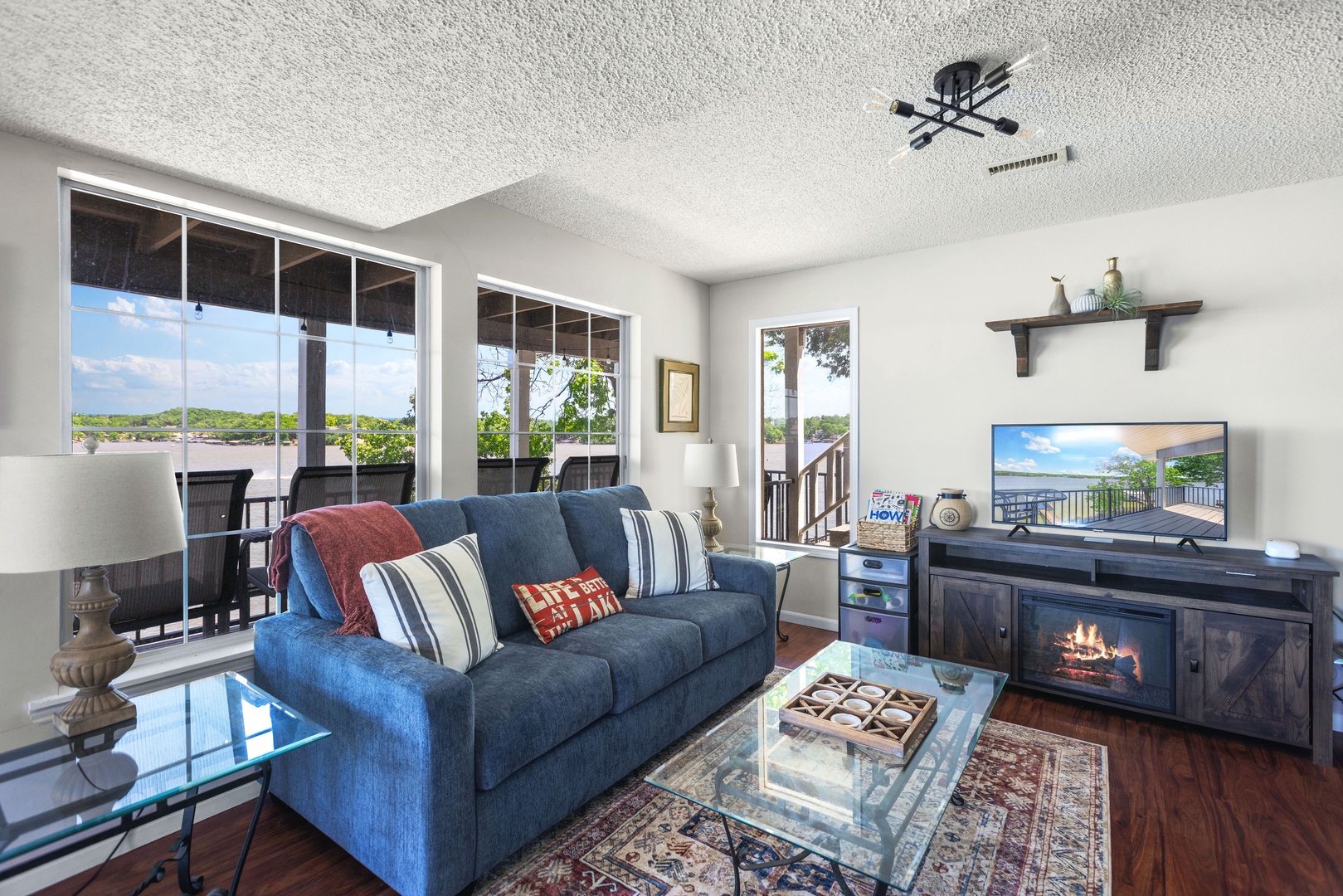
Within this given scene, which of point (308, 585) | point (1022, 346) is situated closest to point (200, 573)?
point (308, 585)

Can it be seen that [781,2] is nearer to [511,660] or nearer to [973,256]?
[511,660]

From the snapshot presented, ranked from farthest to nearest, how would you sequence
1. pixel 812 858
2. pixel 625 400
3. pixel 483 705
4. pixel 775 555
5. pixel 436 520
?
pixel 625 400
pixel 775 555
pixel 436 520
pixel 812 858
pixel 483 705

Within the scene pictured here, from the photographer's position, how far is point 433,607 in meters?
2.05

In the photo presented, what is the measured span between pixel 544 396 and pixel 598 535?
3.10 feet

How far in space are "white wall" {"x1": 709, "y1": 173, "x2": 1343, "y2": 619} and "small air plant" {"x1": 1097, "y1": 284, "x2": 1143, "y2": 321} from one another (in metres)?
0.15

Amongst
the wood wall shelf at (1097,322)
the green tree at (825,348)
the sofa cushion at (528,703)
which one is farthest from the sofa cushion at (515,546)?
the wood wall shelf at (1097,322)

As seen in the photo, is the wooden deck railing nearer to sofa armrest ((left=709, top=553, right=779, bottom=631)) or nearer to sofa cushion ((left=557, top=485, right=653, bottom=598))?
sofa armrest ((left=709, top=553, right=779, bottom=631))

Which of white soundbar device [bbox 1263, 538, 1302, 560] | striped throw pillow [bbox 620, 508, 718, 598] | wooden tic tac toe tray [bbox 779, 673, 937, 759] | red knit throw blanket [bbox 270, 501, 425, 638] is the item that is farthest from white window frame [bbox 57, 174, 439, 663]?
white soundbar device [bbox 1263, 538, 1302, 560]

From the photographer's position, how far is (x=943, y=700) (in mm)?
2182

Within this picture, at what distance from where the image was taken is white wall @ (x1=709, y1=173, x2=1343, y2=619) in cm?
293

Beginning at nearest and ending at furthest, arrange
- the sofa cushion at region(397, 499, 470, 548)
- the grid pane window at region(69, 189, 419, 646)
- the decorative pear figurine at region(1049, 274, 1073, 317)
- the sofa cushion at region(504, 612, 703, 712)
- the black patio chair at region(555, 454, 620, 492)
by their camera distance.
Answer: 1. the grid pane window at region(69, 189, 419, 646)
2. the sofa cushion at region(504, 612, 703, 712)
3. the sofa cushion at region(397, 499, 470, 548)
4. the decorative pear figurine at region(1049, 274, 1073, 317)
5. the black patio chair at region(555, 454, 620, 492)

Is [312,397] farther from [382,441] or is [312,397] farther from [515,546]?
[515,546]

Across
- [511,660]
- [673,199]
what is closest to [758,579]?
[511,660]

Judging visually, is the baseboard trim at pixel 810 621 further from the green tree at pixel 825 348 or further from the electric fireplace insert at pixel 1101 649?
the green tree at pixel 825 348
